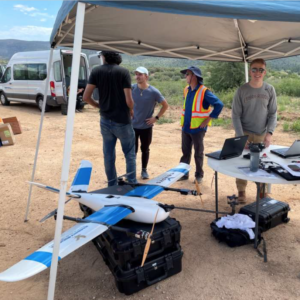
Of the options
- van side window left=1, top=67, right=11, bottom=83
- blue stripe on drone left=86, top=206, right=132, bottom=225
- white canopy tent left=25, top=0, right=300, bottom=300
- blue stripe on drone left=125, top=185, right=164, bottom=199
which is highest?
white canopy tent left=25, top=0, right=300, bottom=300

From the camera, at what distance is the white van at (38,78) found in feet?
37.6

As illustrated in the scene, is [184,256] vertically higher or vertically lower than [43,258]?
lower

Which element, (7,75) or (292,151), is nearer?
(292,151)

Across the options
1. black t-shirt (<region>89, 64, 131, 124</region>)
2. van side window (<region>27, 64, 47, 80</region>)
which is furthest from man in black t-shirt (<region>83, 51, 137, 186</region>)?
van side window (<region>27, 64, 47, 80</region>)

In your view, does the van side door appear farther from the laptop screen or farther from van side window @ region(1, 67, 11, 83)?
the laptop screen

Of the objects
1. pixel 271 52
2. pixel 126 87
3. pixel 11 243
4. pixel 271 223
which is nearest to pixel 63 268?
pixel 11 243

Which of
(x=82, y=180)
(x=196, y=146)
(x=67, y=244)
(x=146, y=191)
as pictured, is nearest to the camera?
(x=67, y=244)

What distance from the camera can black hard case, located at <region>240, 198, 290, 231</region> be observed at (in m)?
3.23

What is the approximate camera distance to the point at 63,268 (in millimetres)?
2805

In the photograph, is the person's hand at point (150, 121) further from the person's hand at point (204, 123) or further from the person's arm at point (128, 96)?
the person's arm at point (128, 96)

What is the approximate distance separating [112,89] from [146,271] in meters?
2.16

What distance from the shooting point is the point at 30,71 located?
41.1ft

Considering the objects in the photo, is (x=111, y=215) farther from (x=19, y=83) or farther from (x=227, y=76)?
(x=227, y=76)

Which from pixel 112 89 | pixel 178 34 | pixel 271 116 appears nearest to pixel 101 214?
pixel 112 89
